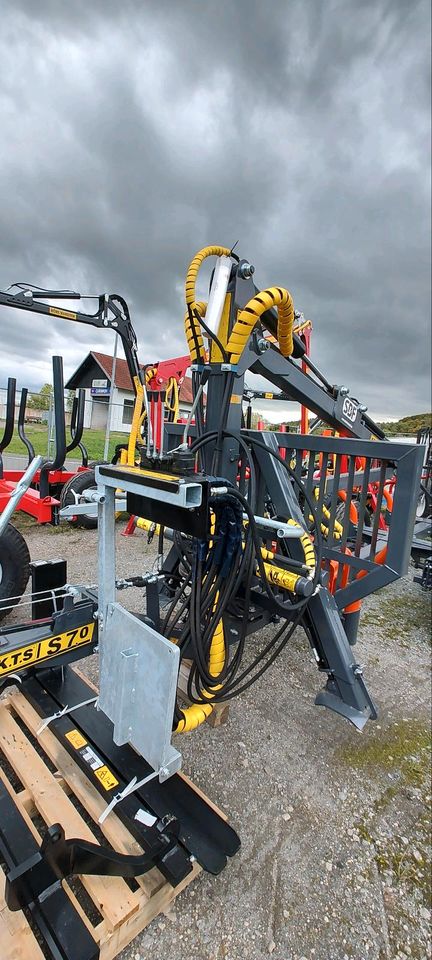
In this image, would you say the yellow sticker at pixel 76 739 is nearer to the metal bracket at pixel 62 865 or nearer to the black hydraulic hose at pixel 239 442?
the metal bracket at pixel 62 865

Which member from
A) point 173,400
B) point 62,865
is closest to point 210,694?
point 62,865

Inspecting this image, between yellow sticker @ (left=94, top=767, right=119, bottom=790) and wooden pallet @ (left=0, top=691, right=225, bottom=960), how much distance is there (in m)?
0.05

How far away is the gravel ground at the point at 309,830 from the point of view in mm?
1538

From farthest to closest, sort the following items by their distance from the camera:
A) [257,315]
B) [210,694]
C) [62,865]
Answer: [210,694], [257,315], [62,865]

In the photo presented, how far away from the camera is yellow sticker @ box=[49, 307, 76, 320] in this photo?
193 inches

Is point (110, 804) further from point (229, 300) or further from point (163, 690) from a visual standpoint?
point (229, 300)

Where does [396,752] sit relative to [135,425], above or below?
below

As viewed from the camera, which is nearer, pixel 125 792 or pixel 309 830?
pixel 125 792

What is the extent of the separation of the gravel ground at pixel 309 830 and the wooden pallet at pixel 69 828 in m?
0.16

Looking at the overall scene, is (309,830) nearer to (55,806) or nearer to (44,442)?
(55,806)

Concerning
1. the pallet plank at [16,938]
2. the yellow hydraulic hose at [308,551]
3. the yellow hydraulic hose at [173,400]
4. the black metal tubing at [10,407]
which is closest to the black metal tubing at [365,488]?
the yellow hydraulic hose at [308,551]

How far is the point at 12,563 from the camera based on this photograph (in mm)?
3303

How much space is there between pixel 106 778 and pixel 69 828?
206 millimetres

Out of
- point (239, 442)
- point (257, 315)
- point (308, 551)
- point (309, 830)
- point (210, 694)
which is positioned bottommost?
point (309, 830)
